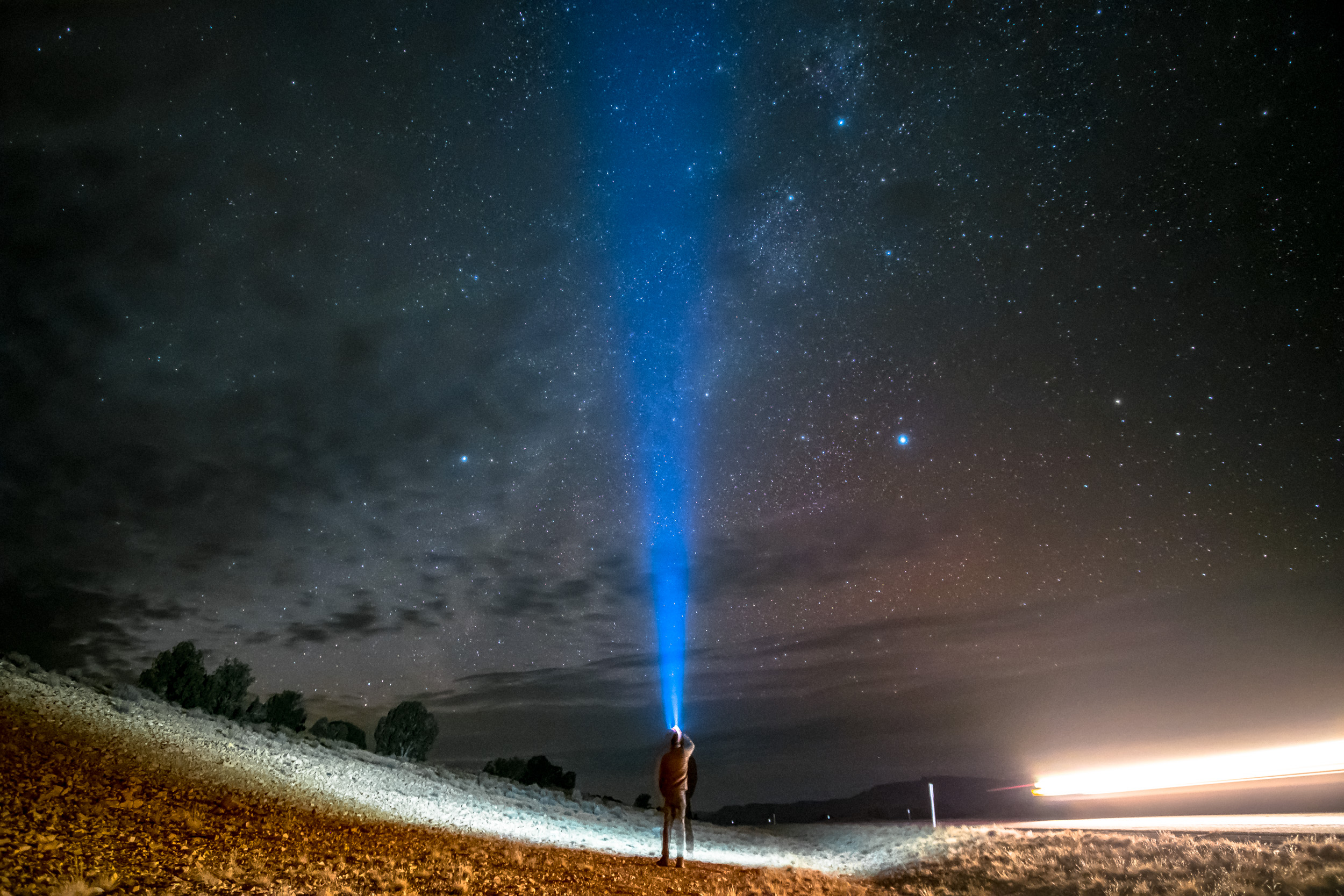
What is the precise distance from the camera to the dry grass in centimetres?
859

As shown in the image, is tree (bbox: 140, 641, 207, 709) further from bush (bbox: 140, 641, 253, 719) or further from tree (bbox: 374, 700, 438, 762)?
tree (bbox: 374, 700, 438, 762)

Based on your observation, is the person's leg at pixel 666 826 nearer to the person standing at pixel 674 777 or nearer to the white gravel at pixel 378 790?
the person standing at pixel 674 777

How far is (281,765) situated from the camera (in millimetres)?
14812

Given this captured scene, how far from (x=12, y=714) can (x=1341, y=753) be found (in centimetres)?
2274

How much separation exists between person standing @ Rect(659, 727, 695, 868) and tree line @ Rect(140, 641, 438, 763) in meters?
38.7

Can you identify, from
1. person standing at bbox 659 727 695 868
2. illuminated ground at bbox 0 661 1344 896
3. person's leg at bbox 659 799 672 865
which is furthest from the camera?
person standing at bbox 659 727 695 868

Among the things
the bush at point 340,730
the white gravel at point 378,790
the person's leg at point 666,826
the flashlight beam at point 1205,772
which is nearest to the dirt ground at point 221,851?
the person's leg at point 666,826

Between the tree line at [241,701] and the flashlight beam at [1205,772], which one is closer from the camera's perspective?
the flashlight beam at [1205,772]

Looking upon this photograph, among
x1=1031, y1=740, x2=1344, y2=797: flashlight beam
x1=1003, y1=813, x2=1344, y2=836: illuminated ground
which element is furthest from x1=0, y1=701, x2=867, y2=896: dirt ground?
x1=1031, y1=740, x2=1344, y2=797: flashlight beam

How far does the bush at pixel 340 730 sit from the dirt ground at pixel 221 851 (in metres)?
52.2

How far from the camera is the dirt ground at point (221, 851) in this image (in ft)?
18.9

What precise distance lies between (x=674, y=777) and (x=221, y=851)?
628cm

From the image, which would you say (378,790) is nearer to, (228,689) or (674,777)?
(674,777)

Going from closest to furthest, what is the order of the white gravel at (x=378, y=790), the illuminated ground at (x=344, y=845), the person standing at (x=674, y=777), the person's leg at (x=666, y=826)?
the illuminated ground at (x=344, y=845) < the person's leg at (x=666, y=826) < the person standing at (x=674, y=777) < the white gravel at (x=378, y=790)
